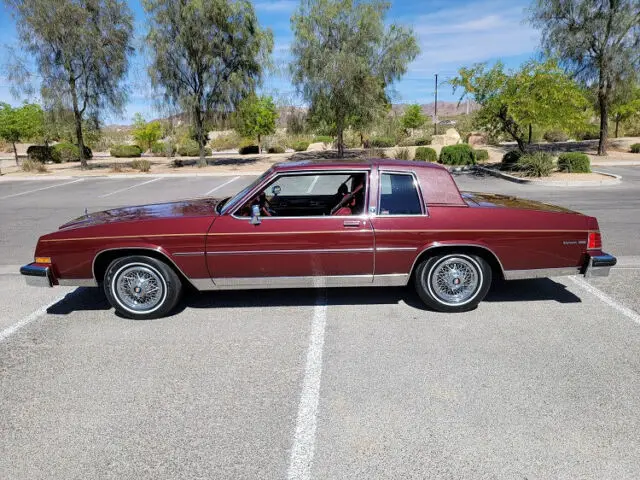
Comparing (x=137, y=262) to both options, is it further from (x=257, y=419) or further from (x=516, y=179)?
(x=516, y=179)

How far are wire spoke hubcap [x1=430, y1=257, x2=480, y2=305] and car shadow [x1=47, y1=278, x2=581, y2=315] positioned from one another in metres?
0.28

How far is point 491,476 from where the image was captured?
2504mm

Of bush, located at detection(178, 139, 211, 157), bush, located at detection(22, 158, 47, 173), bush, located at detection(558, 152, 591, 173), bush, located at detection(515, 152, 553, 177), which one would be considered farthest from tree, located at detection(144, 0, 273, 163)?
bush, located at detection(558, 152, 591, 173)

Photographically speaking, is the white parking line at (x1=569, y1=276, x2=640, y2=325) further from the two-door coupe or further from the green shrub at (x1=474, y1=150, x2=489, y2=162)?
the green shrub at (x1=474, y1=150, x2=489, y2=162)

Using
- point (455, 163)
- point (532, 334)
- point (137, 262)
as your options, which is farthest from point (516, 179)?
point (137, 262)

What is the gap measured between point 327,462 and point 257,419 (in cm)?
61

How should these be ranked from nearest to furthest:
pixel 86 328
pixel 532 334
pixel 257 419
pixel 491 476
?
pixel 491 476 → pixel 257 419 → pixel 532 334 → pixel 86 328

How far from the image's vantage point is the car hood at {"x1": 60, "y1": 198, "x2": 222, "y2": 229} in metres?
4.71

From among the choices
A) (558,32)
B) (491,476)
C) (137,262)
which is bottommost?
(491,476)

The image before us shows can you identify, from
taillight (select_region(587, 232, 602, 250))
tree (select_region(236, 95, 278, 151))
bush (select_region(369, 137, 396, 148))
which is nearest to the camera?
taillight (select_region(587, 232, 602, 250))

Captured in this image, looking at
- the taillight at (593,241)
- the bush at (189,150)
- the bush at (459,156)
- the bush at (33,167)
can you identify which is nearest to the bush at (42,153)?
the bush at (33,167)

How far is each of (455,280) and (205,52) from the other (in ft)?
76.7

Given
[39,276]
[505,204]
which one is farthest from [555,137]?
[39,276]

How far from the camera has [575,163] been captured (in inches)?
663
